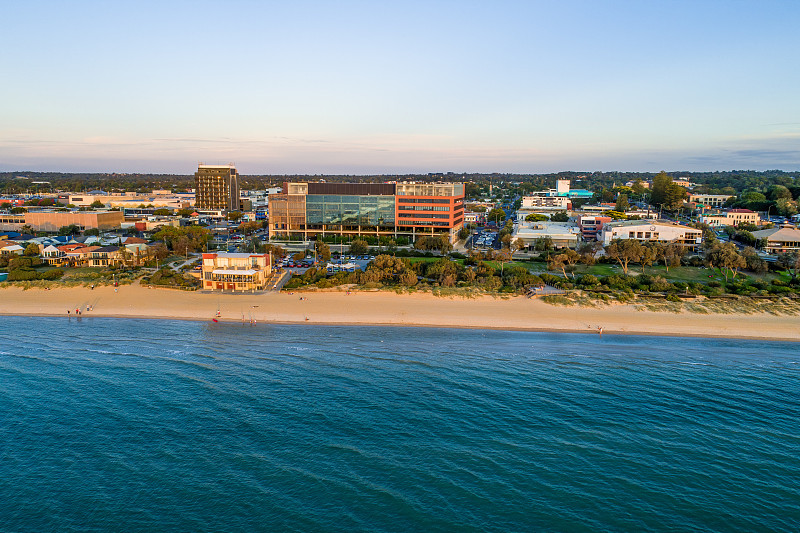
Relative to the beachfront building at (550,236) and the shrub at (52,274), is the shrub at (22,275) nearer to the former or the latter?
the shrub at (52,274)

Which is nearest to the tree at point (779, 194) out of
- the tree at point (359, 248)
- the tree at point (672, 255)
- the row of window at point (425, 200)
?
the tree at point (672, 255)

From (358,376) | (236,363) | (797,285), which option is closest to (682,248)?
(797,285)

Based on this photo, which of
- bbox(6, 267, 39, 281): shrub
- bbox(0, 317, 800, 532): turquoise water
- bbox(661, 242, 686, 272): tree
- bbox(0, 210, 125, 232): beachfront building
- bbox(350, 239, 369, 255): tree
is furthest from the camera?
bbox(0, 210, 125, 232): beachfront building

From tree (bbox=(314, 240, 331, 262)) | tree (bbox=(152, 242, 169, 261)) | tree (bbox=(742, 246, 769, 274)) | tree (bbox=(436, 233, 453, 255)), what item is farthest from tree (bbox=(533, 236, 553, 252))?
tree (bbox=(152, 242, 169, 261))

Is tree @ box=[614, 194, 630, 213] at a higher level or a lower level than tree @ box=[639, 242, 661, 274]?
higher

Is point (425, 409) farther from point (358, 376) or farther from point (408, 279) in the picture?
point (408, 279)

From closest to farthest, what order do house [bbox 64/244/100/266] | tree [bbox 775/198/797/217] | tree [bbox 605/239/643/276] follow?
1. tree [bbox 605/239/643/276]
2. house [bbox 64/244/100/266]
3. tree [bbox 775/198/797/217]

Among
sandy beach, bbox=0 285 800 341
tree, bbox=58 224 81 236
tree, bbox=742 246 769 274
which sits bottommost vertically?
sandy beach, bbox=0 285 800 341

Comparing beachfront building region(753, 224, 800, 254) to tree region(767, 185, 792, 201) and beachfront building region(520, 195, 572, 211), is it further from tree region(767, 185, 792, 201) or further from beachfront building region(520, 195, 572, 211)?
beachfront building region(520, 195, 572, 211)
